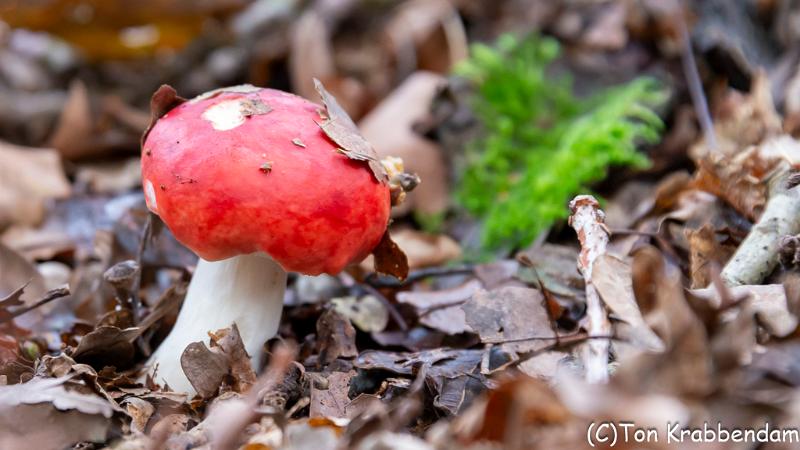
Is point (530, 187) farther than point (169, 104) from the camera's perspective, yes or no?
Yes

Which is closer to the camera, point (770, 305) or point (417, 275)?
point (770, 305)

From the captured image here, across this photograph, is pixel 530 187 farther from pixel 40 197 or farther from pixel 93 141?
pixel 93 141

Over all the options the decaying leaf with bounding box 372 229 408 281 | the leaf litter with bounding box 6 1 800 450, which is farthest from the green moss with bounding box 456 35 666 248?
the decaying leaf with bounding box 372 229 408 281

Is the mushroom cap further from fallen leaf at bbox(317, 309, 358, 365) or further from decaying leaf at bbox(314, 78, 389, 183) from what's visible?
fallen leaf at bbox(317, 309, 358, 365)

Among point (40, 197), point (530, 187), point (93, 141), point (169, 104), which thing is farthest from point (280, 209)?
point (93, 141)

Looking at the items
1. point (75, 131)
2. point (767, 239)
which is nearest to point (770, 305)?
point (767, 239)

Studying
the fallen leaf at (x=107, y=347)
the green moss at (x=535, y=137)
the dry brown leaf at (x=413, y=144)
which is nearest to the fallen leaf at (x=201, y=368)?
the fallen leaf at (x=107, y=347)

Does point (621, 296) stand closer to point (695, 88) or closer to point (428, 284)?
point (428, 284)
